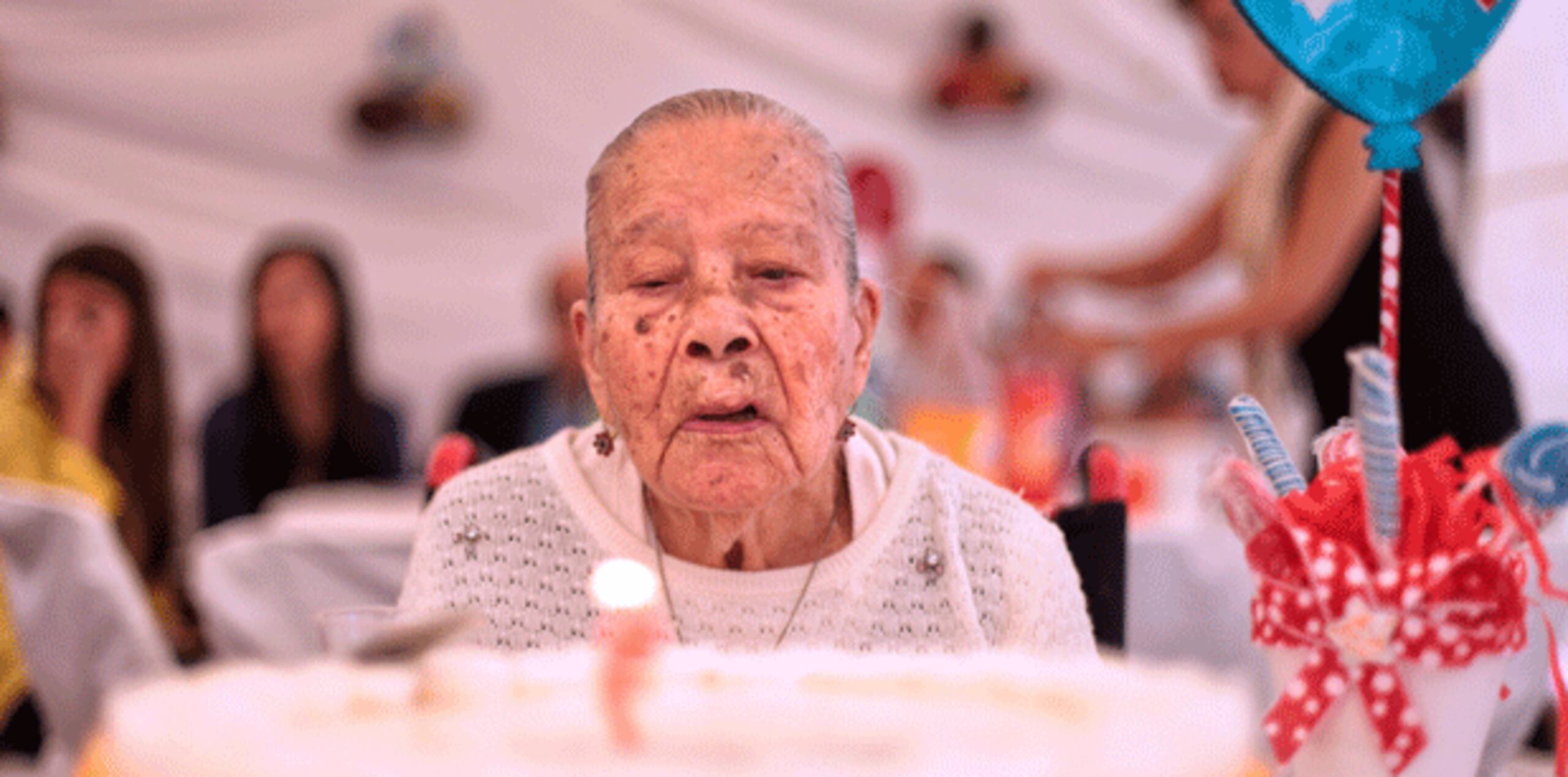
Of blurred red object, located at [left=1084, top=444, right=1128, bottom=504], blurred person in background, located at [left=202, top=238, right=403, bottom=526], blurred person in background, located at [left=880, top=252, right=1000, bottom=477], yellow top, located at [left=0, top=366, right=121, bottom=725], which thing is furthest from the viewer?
blurred person in background, located at [left=202, top=238, right=403, bottom=526]

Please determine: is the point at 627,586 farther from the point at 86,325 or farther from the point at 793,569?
the point at 86,325

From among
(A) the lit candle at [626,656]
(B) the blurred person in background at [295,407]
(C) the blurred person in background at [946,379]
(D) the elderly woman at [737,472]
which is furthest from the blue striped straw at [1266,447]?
(B) the blurred person in background at [295,407]

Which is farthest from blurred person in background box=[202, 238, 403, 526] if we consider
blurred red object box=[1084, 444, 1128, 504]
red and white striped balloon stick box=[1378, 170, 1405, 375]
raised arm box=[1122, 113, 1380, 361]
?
red and white striped balloon stick box=[1378, 170, 1405, 375]

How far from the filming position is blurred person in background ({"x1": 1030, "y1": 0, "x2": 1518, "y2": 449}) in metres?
2.23

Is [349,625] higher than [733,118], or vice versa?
[733,118]

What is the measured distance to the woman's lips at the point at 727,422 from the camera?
125 cm

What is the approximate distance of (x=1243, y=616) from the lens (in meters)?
2.76

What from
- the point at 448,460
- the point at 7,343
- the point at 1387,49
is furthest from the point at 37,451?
the point at 1387,49

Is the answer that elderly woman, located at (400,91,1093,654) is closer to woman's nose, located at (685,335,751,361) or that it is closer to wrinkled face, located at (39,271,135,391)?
woman's nose, located at (685,335,751,361)

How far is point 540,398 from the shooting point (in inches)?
187

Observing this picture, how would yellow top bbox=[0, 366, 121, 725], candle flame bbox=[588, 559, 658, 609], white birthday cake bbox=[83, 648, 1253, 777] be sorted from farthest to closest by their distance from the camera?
yellow top bbox=[0, 366, 121, 725]
candle flame bbox=[588, 559, 658, 609]
white birthday cake bbox=[83, 648, 1253, 777]

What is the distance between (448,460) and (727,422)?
0.47 meters

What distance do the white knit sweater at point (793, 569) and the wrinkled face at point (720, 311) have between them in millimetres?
118

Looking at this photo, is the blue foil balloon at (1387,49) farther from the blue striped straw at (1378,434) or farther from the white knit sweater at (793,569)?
the white knit sweater at (793,569)
